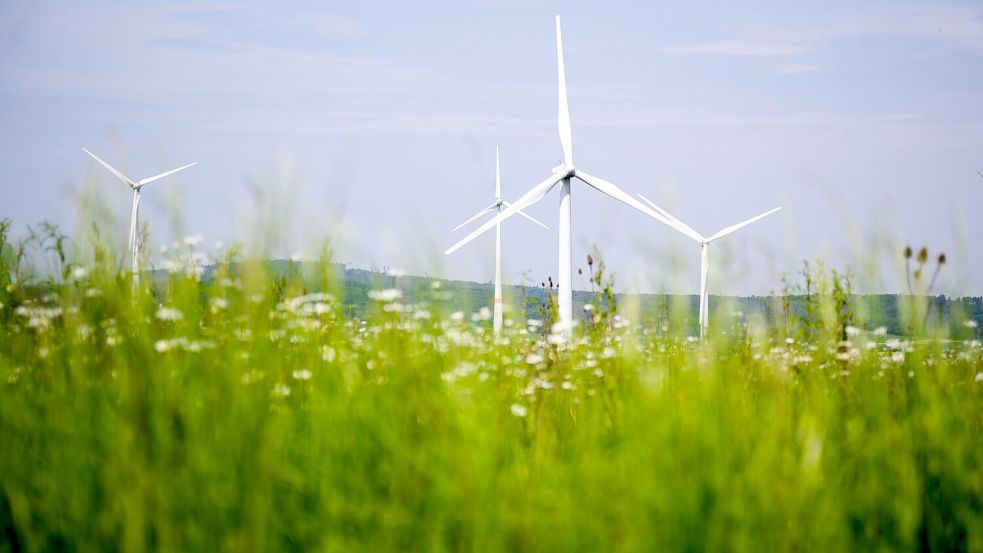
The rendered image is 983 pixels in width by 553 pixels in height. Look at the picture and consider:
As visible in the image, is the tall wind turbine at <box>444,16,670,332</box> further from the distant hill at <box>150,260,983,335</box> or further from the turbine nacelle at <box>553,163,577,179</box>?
the distant hill at <box>150,260,983,335</box>

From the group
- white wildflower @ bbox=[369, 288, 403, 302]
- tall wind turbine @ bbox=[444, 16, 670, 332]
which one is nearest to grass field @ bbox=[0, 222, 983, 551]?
white wildflower @ bbox=[369, 288, 403, 302]

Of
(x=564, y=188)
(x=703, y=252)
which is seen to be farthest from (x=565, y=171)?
(x=703, y=252)

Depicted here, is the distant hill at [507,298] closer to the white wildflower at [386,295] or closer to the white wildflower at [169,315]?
the white wildflower at [386,295]

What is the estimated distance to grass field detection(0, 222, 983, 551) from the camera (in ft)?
14.1

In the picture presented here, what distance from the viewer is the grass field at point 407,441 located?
169 inches

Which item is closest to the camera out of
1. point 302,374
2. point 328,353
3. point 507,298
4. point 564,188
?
point 302,374

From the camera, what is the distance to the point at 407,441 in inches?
189

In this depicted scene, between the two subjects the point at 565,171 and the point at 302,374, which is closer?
the point at 302,374

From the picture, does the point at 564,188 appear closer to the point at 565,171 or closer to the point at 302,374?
the point at 565,171

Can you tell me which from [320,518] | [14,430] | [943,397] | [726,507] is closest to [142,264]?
[14,430]

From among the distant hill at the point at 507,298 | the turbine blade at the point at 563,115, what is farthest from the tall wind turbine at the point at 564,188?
the distant hill at the point at 507,298

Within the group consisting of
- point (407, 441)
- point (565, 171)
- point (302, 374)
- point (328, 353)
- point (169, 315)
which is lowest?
point (407, 441)

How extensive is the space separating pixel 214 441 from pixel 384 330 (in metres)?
1.73

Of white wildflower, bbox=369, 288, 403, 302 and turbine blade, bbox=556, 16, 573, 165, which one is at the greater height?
turbine blade, bbox=556, 16, 573, 165
